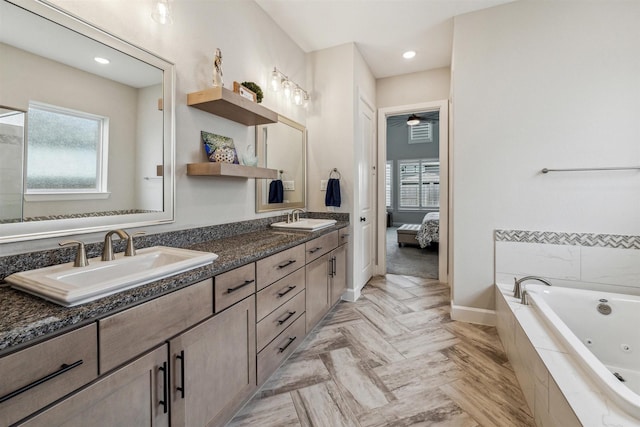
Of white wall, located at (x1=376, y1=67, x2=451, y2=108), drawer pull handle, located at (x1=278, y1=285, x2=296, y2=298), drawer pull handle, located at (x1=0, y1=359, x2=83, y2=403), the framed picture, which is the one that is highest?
white wall, located at (x1=376, y1=67, x2=451, y2=108)

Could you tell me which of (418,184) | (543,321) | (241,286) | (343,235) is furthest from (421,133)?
(241,286)

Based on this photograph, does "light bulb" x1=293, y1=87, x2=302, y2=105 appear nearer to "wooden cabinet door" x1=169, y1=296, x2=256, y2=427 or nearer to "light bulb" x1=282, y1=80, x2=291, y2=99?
"light bulb" x1=282, y1=80, x2=291, y2=99

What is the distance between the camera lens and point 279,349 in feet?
5.61

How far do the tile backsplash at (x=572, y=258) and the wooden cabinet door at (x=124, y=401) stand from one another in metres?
2.50

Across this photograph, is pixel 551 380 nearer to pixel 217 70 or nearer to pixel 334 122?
pixel 217 70

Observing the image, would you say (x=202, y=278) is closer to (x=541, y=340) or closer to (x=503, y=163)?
(x=541, y=340)

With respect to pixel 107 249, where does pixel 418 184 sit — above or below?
above

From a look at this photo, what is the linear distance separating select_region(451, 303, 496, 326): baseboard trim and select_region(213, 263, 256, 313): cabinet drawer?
1.97m

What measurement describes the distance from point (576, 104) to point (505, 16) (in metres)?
0.92

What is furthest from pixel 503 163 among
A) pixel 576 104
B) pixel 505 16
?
pixel 505 16

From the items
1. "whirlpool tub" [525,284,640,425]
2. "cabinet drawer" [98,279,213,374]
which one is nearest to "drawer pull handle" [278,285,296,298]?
"cabinet drawer" [98,279,213,374]

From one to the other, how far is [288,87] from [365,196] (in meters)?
1.52

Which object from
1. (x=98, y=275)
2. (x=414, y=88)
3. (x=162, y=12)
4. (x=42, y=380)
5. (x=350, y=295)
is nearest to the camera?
(x=42, y=380)

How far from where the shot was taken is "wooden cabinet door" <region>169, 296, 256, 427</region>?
106cm
